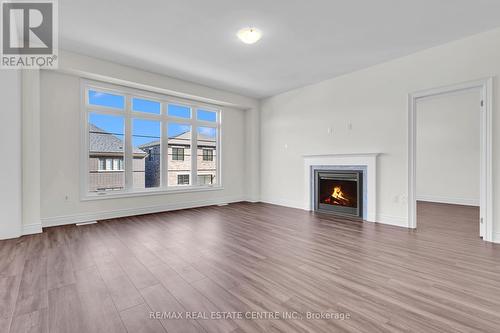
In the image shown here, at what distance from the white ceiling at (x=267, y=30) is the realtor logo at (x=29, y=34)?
157 millimetres

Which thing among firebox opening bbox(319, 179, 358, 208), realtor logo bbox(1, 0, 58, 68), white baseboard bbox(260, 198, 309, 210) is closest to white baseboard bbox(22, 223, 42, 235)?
realtor logo bbox(1, 0, 58, 68)

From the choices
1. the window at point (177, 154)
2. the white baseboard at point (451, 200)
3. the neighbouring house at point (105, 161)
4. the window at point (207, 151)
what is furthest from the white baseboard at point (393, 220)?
the neighbouring house at point (105, 161)

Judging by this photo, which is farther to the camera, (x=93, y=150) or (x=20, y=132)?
(x=93, y=150)

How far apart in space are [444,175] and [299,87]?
4.66 meters

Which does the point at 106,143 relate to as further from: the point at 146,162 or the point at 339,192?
the point at 339,192

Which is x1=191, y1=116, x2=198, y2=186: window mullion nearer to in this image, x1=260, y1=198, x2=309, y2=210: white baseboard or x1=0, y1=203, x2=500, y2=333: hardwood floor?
x1=260, y1=198, x2=309, y2=210: white baseboard

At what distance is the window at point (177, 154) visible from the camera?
568 centimetres

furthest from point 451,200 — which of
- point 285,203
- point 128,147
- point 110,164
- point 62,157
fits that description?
point 62,157

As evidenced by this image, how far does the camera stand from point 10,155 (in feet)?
11.1

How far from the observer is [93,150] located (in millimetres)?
4562

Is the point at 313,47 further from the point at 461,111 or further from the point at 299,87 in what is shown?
the point at 461,111

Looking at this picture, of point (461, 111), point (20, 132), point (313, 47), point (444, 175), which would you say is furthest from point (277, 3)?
point (444, 175)

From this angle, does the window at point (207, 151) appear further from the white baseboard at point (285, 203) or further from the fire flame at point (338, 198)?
the fire flame at point (338, 198)

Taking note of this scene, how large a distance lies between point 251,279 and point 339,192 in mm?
3513
